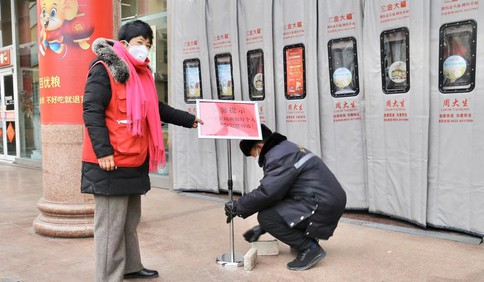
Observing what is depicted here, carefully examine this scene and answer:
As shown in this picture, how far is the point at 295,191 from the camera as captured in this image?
3.60 meters

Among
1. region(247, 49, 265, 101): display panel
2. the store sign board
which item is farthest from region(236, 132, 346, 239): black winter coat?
the store sign board

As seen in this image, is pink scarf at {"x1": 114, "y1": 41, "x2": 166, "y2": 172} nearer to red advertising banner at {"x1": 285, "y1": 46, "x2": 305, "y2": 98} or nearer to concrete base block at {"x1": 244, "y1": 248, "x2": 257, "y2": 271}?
concrete base block at {"x1": 244, "y1": 248, "x2": 257, "y2": 271}

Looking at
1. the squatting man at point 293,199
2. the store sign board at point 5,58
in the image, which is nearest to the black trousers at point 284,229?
the squatting man at point 293,199

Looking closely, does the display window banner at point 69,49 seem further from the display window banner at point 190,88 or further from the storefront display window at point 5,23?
the storefront display window at point 5,23

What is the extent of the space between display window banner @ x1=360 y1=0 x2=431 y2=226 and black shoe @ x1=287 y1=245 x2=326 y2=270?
155cm

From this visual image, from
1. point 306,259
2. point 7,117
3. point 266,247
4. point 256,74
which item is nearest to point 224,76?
point 256,74

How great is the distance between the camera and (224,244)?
14.5ft

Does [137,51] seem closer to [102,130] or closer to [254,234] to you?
[102,130]

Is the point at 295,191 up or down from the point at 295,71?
down

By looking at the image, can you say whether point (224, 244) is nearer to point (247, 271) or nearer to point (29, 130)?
point (247, 271)

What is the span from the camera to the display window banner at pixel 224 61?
6.21m

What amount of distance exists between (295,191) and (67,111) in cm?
242

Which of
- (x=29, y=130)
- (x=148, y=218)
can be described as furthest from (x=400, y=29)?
(x=29, y=130)

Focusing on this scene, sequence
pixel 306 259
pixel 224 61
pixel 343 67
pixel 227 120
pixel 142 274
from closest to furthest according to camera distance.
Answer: pixel 142 274, pixel 306 259, pixel 227 120, pixel 343 67, pixel 224 61
